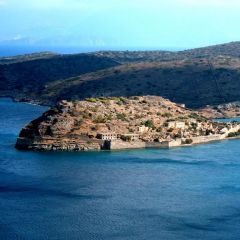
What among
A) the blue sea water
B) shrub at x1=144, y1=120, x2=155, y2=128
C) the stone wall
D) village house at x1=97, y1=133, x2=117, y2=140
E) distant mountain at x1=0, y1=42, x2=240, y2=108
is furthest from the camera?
distant mountain at x1=0, y1=42, x2=240, y2=108

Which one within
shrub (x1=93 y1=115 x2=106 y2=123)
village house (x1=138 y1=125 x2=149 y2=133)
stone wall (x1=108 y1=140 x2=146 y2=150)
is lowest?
stone wall (x1=108 y1=140 x2=146 y2=150)

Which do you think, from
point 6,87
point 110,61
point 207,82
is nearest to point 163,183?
point 207,82

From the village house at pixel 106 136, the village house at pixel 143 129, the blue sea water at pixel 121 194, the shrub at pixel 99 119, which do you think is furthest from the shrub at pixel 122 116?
the blue sea water at pixel 121 194

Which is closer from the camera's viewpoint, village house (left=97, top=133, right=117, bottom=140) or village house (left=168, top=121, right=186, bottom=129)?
village house (left=97, top=133, right=117, bottom=140)

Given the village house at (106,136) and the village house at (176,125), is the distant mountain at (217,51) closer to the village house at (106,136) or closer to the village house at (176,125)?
the village house at (176,125)

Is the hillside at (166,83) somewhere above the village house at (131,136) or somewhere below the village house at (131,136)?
above

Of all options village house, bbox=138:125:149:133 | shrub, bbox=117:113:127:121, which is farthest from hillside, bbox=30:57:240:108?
village house, bbox=138:125:149:133

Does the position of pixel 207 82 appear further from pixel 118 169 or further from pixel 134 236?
pixel 134 236

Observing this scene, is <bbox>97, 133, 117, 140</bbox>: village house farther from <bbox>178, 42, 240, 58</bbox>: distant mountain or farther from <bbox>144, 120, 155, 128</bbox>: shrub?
<bbox>178, 42, 240, 58</bbox>: distant mountain

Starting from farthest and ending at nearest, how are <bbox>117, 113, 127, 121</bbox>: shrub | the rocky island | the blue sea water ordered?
<bbox>117, 113, 127, 121</bbox>: shrub < the rocky island < the blue sea water
